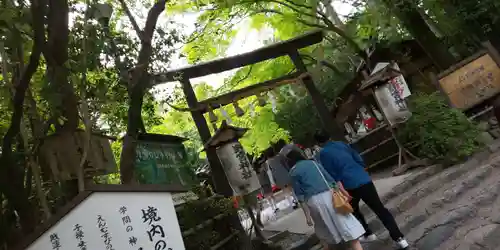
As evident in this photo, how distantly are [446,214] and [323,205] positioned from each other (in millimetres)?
2851

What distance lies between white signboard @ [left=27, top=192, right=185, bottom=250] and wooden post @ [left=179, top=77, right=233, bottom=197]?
16.3 ft

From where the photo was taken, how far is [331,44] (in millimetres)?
17703

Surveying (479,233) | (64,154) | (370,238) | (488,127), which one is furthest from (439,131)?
(64,154)

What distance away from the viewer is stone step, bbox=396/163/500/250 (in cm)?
627

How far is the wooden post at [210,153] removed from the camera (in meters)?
8.68

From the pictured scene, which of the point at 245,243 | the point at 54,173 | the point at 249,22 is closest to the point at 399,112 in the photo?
the point at 245,243

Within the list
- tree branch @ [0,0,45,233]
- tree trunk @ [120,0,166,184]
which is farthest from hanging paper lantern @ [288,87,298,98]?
tree branch @ [0,0,45,233]

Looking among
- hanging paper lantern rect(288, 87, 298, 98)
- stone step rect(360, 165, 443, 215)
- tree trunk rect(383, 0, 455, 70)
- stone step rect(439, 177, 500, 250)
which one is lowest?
stone step rect(439, 177, 500, 250)

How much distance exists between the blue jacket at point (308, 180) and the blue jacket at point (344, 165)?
350 mm

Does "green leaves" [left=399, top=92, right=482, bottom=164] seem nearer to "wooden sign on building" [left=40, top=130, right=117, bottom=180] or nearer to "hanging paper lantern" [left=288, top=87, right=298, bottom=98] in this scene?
"hanging paper lantern" [left=288, top=87, right=298, bottom=98]

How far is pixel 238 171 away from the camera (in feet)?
26.1

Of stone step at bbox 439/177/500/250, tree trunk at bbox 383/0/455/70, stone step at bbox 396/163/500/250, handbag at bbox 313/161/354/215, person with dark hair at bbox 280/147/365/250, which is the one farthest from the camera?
tree trunk at bbox 383/0/455/70

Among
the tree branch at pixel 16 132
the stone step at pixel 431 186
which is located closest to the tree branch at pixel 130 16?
the tree branch at pixel 16 132

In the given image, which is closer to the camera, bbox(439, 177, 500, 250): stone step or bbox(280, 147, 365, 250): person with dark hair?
bbox(280, 147, 365, 250): person with dark hair
